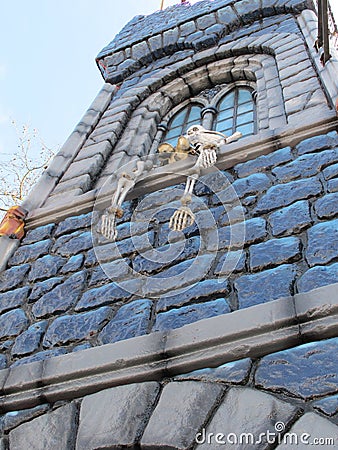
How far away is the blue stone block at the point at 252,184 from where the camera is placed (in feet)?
11.3

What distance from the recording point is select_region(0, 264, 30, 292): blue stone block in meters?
3.71

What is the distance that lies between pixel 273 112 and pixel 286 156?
145cm

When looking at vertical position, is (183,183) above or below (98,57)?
below

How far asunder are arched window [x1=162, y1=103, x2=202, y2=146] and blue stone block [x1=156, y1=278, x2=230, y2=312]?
309 centimetres

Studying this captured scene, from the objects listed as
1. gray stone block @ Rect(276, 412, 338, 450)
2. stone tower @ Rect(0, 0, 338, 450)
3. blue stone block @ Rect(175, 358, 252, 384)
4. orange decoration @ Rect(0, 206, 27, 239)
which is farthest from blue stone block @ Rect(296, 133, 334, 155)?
orange decoration @ Rect(0, 206, 27, 239)

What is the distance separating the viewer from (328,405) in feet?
6.84

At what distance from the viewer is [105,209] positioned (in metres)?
4.02

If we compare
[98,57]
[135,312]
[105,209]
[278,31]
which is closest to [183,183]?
[105,209]

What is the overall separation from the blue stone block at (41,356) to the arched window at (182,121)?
10.7 feet

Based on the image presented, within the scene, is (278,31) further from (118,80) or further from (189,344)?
(189,344)

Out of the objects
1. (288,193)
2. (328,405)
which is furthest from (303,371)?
(288,193)

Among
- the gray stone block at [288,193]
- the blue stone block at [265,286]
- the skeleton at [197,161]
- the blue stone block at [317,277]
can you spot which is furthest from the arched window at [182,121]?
the blue stone block at [317,277]

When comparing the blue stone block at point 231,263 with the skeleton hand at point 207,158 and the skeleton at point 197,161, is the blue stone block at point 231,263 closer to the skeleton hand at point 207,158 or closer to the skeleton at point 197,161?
the skeleton at point 197,161

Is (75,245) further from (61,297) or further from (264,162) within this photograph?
(264,162)
